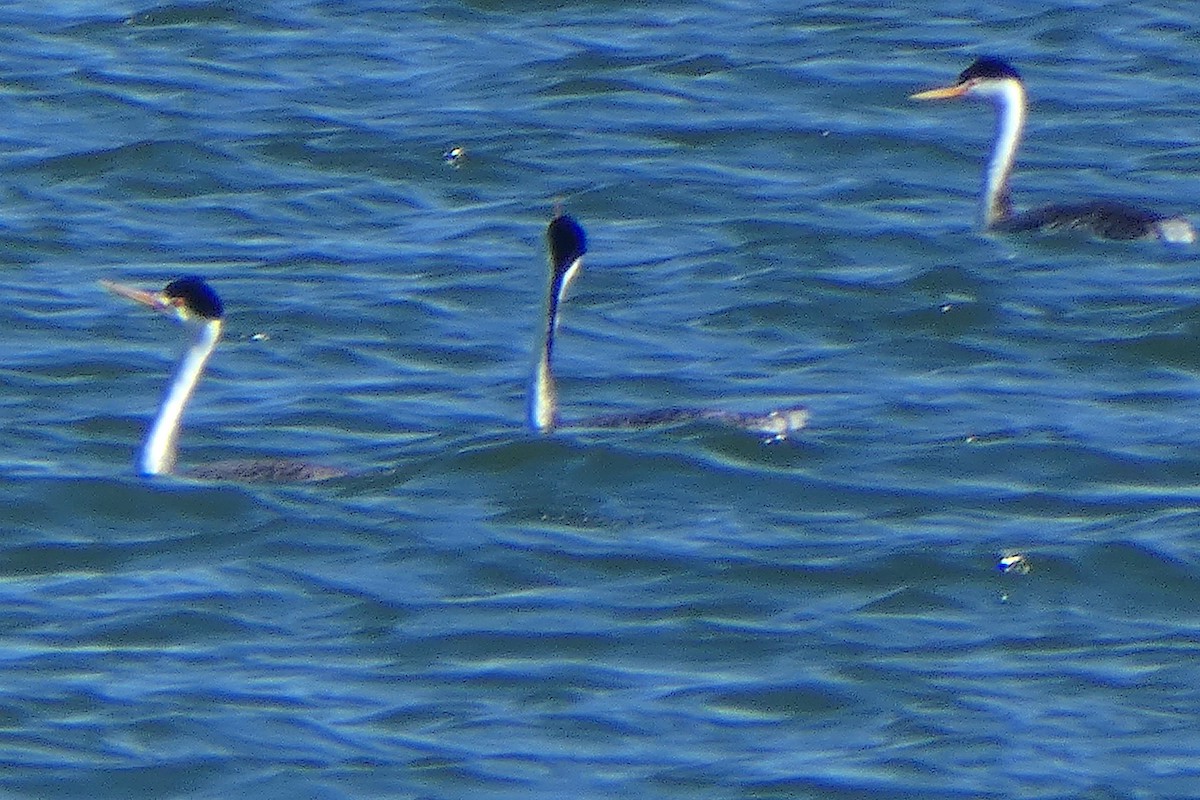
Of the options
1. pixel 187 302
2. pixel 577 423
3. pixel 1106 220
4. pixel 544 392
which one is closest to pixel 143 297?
pixel 187 302

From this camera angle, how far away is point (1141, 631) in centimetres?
914

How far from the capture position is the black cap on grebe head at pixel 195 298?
36.3 ft

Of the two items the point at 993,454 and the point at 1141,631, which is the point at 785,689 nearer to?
the point at 1141,631

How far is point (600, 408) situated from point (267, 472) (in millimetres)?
1711

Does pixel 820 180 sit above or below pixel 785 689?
above

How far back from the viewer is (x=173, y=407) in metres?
10.7

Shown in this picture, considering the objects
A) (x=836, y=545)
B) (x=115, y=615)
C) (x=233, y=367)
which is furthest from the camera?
(x=233, y=367)

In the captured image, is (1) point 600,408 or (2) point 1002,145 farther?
(2) point 1002,145

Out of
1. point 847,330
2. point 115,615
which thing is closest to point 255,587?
point 115,615

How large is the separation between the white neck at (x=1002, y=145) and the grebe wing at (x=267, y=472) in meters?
4.76

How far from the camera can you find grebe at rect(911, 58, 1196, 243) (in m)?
13.9

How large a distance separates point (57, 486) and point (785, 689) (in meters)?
3.01

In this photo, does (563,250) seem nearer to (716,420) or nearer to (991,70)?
(716,420)

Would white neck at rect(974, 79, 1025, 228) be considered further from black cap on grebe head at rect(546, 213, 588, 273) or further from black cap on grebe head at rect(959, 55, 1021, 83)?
black cap on grebe head at rect(546, 213, 588, 273)
